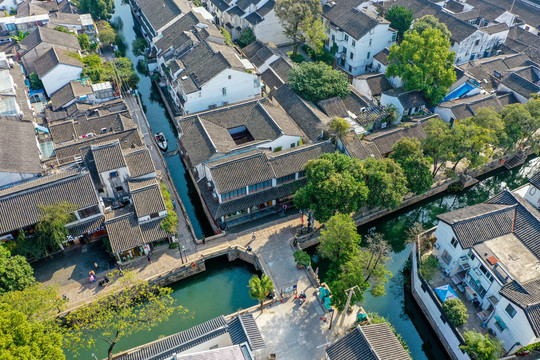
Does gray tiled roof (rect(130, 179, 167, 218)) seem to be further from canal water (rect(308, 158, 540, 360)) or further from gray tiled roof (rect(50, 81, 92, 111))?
gray tiled roof (rect(50, 81, 92, 111))

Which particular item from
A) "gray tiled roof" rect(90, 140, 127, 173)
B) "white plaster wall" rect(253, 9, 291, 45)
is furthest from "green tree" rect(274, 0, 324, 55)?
"gray tiled roof" rect(90, 140, 127, 173)

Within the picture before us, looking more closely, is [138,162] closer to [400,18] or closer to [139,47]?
[139,47]

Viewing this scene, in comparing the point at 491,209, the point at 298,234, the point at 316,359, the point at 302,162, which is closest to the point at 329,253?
the point at 298,234

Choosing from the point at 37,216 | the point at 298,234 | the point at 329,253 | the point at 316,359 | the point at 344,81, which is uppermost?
the point at 344,81

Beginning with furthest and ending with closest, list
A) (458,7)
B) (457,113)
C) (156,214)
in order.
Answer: (458,7)
(457,113)
(156,214)

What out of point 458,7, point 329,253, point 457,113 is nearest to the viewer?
point 329,253

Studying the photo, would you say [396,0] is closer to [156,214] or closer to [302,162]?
[302,162]

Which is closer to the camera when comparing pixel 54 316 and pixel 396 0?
pixel 54 316

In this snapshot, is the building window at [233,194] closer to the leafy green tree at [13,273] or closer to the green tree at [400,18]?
the leafy green tree at [13,273]
